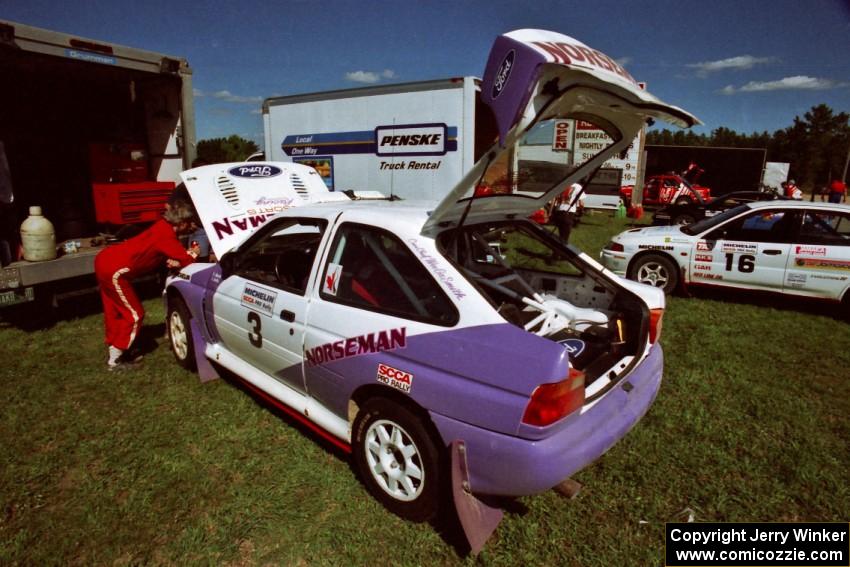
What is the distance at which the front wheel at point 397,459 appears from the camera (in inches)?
94.1

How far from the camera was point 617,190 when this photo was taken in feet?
66.8

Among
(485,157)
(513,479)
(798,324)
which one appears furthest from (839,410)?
(485,157)

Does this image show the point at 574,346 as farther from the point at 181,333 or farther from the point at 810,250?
the point at 810,250

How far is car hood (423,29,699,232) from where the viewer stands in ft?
6.16

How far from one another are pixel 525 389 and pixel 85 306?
6689mm

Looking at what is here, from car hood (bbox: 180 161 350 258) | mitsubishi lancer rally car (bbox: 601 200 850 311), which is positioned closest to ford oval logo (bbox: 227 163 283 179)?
car hood (bbox: 180 161 350 258)

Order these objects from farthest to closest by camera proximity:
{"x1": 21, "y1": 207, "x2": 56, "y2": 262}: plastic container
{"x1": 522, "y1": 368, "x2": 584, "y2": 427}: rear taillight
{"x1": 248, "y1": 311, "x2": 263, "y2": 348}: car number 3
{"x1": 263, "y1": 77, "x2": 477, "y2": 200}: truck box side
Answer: {"x1": 263, "y1": 77, "x2": 477, "y2": 200}: truck box side
{"x1": 21, "y1": 207, "x2": 56, "y2": 262}: plastic container
{"x1": 248, "y1": 311, "x2": 263, "y2": 348}: car number 3
{"x1": 522, "y1": 368, "x2": 584, "y2": 427}: rear taillight

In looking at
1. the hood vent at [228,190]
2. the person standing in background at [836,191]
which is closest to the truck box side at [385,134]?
the hood vent at [228,190]

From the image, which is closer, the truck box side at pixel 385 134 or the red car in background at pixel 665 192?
the truck box side at pixel 385 134

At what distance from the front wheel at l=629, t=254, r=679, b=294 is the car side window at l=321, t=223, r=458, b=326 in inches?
222

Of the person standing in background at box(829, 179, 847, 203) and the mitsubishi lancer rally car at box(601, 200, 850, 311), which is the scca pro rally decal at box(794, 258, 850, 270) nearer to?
the mitsubishi lancer rally car at box(601, 200, 850, 311)

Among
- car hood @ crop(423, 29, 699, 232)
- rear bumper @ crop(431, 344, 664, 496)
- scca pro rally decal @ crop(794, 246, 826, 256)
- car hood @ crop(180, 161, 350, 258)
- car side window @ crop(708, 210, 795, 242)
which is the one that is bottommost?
rear bumper @ crop(431, 344, 664, 496)

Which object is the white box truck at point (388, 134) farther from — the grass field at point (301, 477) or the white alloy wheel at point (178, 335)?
the grass field at point (301, 477)

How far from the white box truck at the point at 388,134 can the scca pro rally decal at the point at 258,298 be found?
153 inches
